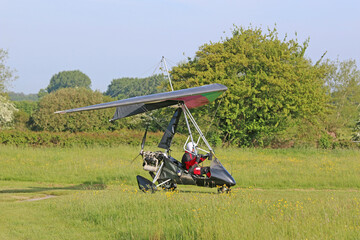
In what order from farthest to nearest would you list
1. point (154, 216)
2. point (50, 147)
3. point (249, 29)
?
point (249, 29)
point (50, 147)
point (154, 216)

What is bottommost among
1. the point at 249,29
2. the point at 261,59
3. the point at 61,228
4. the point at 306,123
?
the point at 61,228

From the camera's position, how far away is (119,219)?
1102cm

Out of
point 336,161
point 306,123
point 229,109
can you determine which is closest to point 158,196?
point 336,161

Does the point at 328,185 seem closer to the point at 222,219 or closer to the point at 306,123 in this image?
the point at 222,219

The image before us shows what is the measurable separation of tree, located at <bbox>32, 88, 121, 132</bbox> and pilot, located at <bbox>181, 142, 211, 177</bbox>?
30.9 metres

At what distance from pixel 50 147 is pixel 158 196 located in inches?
642

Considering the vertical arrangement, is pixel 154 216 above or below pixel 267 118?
below

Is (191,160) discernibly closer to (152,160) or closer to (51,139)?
(152,160)

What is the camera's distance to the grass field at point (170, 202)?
29.6ft

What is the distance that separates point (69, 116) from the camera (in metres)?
46.1

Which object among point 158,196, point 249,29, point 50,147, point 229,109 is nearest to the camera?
point 158,196

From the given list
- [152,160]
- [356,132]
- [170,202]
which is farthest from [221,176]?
[356,132]

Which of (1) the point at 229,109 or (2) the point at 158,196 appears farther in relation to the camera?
(1) the point at 229,109

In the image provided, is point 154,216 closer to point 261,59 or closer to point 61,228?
point 61,228
